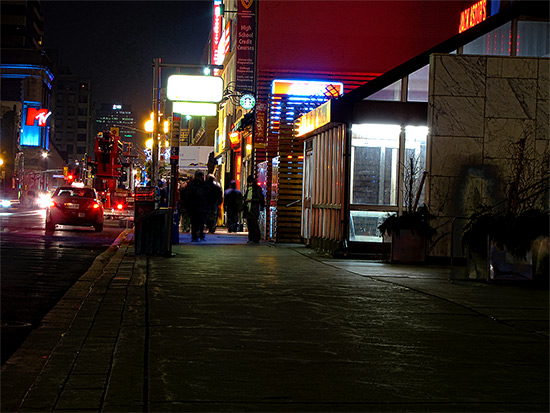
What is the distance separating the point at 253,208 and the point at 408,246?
7.46 metres

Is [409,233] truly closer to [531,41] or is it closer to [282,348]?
[531,41]

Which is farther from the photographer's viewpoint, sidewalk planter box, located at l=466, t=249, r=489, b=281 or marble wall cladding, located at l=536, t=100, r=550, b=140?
marble wall cladding, located at l=536, t=100, r=550, b=140

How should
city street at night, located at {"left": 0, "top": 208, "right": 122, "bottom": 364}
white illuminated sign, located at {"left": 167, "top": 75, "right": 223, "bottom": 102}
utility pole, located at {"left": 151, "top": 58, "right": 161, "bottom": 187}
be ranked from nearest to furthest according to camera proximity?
city street at night, located at {"left": 0, "top": 208, "right": 122, "bottom": 364} → utility pole, located at {"left": 151, "top": 58, "right": 161, "bottom": 187} → white illuminated sign, located at {"left": 167, "top": 75, "right": 223, "bottom": 102}

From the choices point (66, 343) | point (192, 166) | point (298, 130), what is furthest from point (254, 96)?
point (66, 343)

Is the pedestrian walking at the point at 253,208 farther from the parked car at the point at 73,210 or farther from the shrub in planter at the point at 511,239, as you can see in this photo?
the shrub in planter at the point at 511,239

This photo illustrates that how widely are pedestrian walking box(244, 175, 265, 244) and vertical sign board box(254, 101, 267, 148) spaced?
700cm

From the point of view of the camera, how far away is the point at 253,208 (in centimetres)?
2319

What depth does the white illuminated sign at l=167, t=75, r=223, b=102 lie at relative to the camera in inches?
1045

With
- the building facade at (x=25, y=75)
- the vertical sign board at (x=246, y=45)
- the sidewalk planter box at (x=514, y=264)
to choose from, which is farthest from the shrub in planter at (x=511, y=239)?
the building facade at (x=25, y=75)

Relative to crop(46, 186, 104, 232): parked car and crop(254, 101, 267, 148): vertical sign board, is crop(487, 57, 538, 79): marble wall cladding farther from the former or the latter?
crop(46, 186, 104, 232): parked car

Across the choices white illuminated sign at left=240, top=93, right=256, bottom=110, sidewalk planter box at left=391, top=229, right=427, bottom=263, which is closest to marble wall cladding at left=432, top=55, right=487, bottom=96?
sidewalk planter box at left=391, top=229, right=427, bottom=263

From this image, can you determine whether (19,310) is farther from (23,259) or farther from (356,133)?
(356,133)

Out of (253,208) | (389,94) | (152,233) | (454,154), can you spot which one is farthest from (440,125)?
(253,208)

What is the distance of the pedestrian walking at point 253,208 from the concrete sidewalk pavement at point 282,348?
1058 cm
